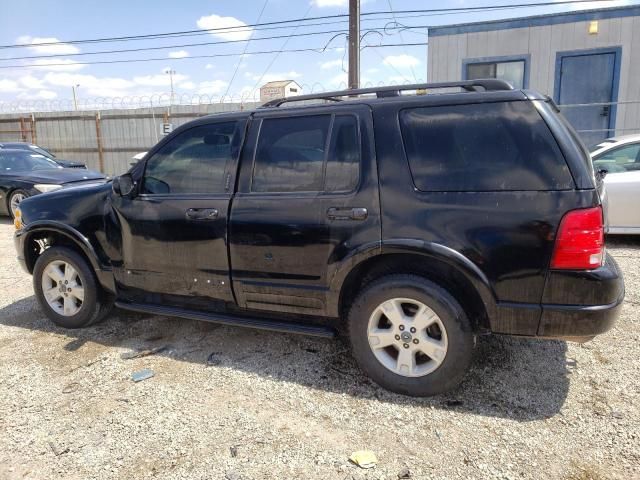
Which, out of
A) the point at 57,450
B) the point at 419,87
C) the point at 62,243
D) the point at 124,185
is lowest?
the point at 57,450

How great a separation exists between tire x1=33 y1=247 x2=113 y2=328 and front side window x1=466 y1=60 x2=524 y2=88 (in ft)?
33.9

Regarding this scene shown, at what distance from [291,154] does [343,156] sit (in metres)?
0.40

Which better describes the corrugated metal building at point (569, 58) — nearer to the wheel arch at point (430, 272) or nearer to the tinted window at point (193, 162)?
the wheel arch at point (430, 272)

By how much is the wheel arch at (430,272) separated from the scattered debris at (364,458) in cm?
95

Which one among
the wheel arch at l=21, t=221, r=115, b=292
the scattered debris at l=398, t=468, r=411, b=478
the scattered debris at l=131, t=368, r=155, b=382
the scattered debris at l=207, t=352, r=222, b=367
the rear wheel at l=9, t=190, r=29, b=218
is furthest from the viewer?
the rear wheel at l=9, t=190, r=29, b=218

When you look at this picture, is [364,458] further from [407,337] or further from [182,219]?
[182,219]

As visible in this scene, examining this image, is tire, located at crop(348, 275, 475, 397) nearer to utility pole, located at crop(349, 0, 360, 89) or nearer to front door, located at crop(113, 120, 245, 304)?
front door, located at crop(113, 120, 245, 304)

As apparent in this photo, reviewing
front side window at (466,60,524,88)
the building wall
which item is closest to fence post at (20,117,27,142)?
the building wall

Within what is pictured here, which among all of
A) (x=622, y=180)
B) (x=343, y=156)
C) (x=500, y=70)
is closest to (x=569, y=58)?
(x=500, y=70)

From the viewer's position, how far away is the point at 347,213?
10.3 feet

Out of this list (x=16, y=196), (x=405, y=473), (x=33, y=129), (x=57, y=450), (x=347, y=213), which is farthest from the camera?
(x=33, y=129)

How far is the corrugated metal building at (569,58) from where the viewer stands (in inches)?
433

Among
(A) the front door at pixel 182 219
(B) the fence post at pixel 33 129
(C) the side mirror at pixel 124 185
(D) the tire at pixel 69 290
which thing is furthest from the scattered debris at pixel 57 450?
(B) the fence post at pixel 33 129

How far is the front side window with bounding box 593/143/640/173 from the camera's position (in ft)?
22.0
